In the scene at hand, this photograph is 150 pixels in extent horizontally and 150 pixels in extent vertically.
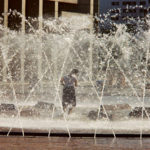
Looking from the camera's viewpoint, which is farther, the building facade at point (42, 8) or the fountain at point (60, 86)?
the building facade at point (42, 8)

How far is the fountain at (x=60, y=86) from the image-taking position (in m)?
10.1

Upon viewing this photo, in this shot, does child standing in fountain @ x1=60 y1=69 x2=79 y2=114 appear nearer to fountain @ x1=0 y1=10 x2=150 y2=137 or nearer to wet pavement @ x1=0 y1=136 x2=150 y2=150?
fountain @ x1=0 y1=10 x2=150 y2=137

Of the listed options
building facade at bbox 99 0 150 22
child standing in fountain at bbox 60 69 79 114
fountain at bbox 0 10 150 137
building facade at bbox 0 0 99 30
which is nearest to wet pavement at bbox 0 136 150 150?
fountain at bbox 0 10 150 137

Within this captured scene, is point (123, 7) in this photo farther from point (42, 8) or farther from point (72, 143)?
point (72, 143)

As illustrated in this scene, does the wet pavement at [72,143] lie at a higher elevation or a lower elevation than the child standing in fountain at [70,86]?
lower

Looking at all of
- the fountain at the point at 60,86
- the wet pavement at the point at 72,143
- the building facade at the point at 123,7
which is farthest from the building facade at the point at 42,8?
the building facade at the point at 123,7

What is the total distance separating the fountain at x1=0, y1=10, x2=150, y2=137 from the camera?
10125mm

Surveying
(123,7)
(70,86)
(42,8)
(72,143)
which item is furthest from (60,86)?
(123,7)

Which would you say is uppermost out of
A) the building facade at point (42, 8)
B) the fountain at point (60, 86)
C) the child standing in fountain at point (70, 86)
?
the building facade at point (42, 8)

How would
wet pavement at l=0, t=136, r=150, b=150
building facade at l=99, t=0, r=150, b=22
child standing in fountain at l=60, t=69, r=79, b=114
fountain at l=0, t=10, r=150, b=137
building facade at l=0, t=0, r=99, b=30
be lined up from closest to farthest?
wet pavement at l=0, t=136, r=150, b=150, fountain at l=0, t=10, r=150, b=137, child standing in fountain at l=60, t=69, r=79, b=114, building facade at l=0, t=0, r=99, b=30, building facade at l=99, t=0, r=150, b=22

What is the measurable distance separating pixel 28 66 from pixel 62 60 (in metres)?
6.59

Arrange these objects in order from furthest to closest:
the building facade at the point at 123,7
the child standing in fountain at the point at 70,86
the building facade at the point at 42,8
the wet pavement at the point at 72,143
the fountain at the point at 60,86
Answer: the building facade at the point at 123,7 → the building facade at the point at 42,8 → the child standing in fountain at the point at 70,86 → the fountain at the point at 60,86 → the wet pavement at the point at 72,143

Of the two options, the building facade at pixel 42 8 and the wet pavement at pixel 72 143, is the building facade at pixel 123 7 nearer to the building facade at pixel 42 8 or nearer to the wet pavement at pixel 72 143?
the building facade at pixel 42 8

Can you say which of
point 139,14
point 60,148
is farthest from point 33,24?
point 139,14
